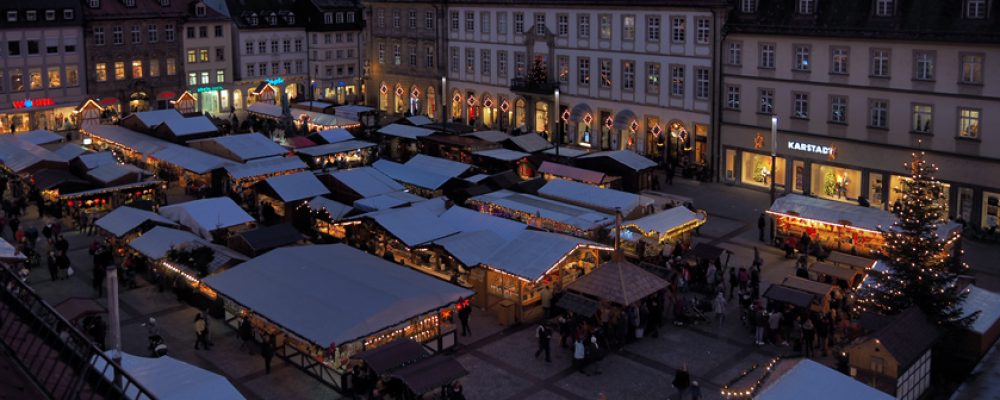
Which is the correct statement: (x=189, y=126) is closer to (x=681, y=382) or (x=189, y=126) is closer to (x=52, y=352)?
(x=681, y=382)

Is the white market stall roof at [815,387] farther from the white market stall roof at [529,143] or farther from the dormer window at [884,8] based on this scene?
the white market stall roof at [529,143]

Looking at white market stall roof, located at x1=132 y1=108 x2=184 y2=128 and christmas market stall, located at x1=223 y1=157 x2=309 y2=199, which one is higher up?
white market stall roof, located at x1=132 y1=108 x2=184 y2=128

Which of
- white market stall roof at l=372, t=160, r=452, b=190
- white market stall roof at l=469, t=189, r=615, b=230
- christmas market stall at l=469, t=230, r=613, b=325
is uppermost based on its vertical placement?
white market stall roof at l=372, t=160, r=452, b=190

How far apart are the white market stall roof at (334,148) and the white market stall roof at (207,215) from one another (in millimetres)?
13334

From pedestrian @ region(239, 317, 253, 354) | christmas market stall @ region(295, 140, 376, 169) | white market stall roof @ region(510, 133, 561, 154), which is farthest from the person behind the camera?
white market stall roof @ region(510, 133, 561, 154)

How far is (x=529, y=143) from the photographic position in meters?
53.6

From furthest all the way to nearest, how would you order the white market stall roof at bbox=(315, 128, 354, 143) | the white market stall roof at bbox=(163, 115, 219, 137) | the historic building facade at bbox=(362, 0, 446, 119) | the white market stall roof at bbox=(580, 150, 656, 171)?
1. the historic building facade at bbox=(362, 0, 446, 119)
2. the white market stall roof at bbox=(315, 128, 354, 143)
3. the white market stall roof at bbox=(163, 115, 219, 137)
4. the white market stall roof at bbox=(580, 150, 656, 171)

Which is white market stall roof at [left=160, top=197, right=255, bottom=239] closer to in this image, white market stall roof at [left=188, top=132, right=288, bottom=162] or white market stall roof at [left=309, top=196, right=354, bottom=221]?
white market stall roof at [left=309, top=196, right=354, bottom=221]

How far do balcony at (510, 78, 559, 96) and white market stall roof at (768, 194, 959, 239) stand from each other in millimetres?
22908

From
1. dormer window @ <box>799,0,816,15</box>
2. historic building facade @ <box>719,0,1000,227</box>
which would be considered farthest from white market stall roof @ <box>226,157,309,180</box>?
dormer window @ <box>799,0,816,15</box>

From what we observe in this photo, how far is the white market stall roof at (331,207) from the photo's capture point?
3825 cm

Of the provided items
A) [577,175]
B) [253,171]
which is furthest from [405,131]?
[577,175]

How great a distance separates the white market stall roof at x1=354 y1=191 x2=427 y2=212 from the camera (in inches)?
1531

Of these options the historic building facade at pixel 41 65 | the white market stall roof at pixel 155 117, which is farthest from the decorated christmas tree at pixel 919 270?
the historic building facade at pixel 41 65
